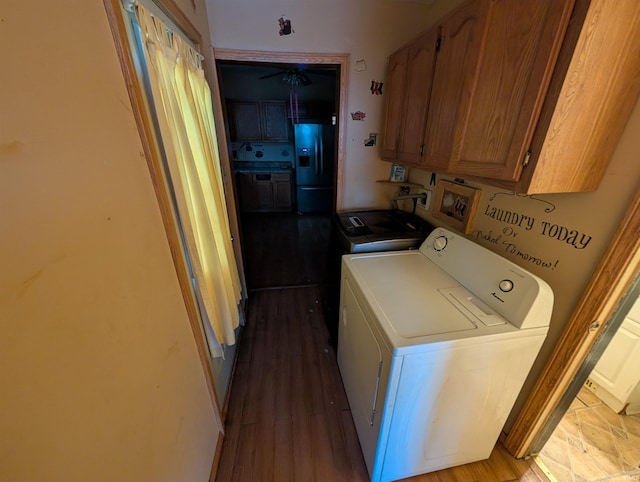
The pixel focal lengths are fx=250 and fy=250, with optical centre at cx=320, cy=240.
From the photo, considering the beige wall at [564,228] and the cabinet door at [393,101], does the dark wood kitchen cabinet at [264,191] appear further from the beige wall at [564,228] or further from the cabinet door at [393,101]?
the beige wall at [564,228]

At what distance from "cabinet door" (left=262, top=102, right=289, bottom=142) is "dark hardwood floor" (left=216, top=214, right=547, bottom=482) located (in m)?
3.37

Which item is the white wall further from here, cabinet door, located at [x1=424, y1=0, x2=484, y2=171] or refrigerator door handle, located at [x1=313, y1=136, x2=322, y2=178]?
refrigerator door handle, located at [x1=313, y1=136, x2=322, y2=178]

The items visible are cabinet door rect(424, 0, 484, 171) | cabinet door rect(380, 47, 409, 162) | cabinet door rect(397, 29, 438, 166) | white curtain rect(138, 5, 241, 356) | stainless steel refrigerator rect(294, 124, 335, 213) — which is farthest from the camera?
stainless steel refrigerator rect(294, 124, 335, 213)

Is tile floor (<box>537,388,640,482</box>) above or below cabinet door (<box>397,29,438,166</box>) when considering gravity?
below

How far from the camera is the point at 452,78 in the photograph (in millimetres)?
1253

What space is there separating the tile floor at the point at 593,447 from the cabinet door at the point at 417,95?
5.84 ft

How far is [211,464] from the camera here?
1.22 meters

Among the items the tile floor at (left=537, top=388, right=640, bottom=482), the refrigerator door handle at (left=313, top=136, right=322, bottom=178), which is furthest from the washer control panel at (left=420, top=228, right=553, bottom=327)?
the refrigerator door handle at (left=313, top=136, right=322, bottom=178)

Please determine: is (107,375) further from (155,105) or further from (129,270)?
(155,105)

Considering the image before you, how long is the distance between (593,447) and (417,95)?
2.24m

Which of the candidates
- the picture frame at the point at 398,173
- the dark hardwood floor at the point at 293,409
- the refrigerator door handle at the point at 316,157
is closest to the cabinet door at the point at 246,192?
the refrigerator door handle at the point at 316,157

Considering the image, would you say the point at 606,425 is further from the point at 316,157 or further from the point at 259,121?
the point at 259,121

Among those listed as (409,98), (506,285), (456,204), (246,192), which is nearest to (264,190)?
(246,192)

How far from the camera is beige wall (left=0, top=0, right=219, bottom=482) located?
39cm
